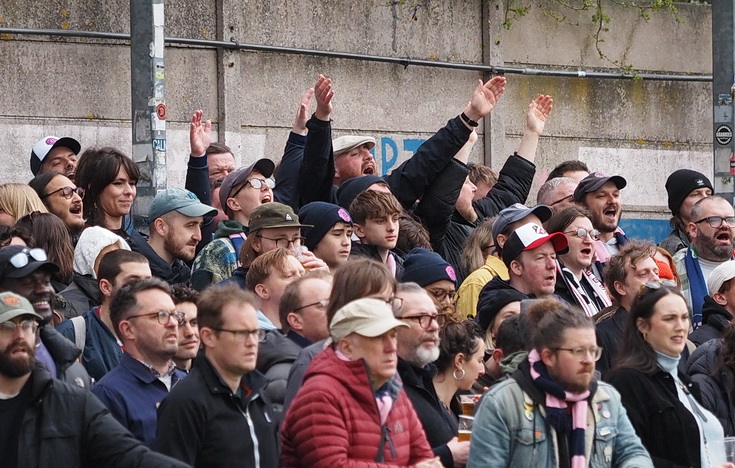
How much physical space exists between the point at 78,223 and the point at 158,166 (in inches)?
59.5

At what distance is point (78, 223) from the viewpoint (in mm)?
9297

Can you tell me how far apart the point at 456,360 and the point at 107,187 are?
2836mm

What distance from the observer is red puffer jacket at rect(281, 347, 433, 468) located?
605 cm

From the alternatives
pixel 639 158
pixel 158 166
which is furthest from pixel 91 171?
pixel 639 158

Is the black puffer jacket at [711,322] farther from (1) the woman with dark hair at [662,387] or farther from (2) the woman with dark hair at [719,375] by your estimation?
(1) the woman with dark hair at [662,387]

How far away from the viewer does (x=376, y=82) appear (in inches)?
531

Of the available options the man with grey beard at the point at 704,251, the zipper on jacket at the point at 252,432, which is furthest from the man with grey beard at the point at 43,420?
the man with grey beard at the point at 704,251

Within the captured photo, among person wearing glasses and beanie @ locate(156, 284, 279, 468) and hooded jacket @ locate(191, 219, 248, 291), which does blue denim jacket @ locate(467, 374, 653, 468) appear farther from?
hooded jacket @ locate(191, 219, 248, 291)

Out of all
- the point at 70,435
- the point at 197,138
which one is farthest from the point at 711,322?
the point at 70,435

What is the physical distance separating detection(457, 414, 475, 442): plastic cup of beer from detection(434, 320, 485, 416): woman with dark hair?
0.59 m

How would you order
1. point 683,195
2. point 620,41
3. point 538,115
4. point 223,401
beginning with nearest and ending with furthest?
point 223,401 < point 683,195 < point 538,115 < point 620,41

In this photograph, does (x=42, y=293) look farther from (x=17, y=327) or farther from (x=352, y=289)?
(x=352, y=289)

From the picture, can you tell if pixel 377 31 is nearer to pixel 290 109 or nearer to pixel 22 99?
pixel 290 109

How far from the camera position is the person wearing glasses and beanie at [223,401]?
20.9ft
